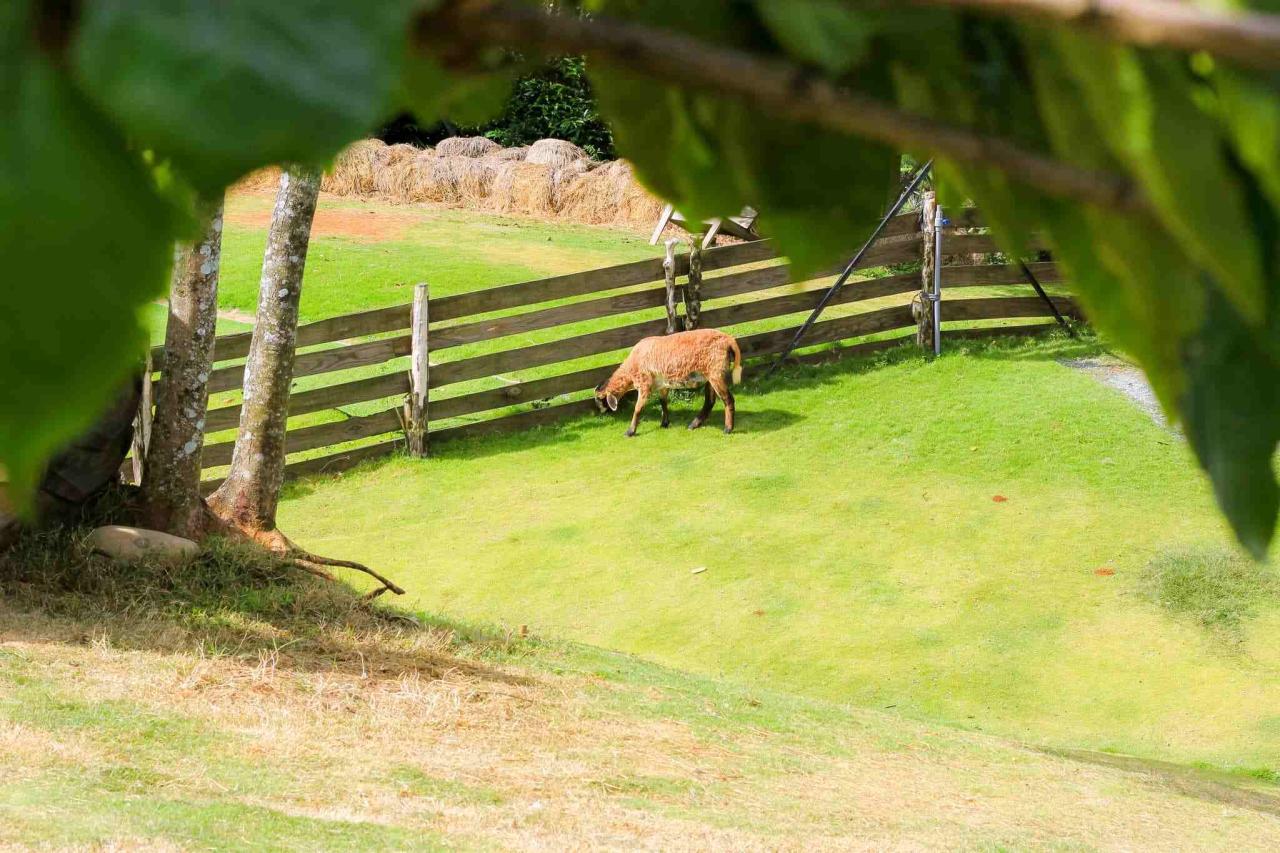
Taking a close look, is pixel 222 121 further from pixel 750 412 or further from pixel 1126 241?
pixel 750 412

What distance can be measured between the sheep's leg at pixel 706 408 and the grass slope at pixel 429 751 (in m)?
4.00

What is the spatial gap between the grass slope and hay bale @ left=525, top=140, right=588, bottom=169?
11834mm

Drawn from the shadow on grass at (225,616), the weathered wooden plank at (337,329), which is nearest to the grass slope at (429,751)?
the shadow on grass at (225,616)

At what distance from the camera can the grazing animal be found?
32.2ft

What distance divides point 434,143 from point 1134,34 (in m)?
20.0

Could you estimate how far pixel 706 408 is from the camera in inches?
396

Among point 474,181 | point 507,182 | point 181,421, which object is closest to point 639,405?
point 181,421

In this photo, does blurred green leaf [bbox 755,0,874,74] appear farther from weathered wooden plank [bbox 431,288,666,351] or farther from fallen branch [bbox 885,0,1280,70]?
weathered wooden plank [bbox 431,288,666,351]

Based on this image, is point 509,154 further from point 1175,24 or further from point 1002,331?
point 1175,24

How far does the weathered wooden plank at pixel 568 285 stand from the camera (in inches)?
383

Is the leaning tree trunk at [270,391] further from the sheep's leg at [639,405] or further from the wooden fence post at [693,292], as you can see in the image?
the wooden fence post at [693,292]

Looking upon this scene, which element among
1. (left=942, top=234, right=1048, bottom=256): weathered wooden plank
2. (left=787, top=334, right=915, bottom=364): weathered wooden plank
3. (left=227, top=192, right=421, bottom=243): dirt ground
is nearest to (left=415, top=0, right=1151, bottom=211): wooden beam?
(left=787, top=334, right=915, bottom=364): weathered wooden plank

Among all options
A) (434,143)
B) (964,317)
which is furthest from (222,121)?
(434,143)

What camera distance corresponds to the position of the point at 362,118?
24 cm
